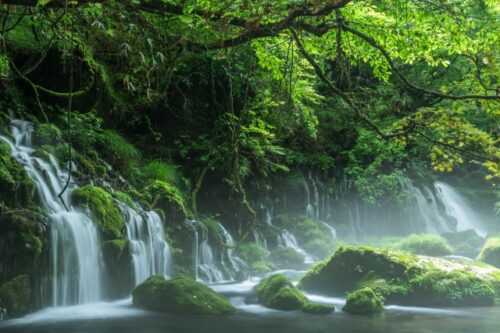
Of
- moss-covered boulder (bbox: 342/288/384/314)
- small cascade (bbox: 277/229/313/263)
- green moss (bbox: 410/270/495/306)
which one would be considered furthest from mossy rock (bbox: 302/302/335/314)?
small cascade (bbox: 277/229/313/263)

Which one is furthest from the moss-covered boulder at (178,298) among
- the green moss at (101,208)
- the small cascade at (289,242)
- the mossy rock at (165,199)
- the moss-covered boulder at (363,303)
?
the small cascade at (289,242)

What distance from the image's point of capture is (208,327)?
309 inches

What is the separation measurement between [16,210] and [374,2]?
241 inches

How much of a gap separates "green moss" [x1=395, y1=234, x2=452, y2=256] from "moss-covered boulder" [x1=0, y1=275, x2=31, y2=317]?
1107cm

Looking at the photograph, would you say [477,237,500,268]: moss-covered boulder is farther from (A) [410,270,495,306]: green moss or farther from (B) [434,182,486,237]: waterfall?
(B) [434,182,486,237]: waterfall

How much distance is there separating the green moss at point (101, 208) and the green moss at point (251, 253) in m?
4.33

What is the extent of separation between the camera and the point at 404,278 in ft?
32.9

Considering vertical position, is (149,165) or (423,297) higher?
(149,165)

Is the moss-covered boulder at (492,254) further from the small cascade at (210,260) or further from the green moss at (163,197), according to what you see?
the green moss at (163,197)

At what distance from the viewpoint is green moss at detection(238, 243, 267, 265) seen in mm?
13336

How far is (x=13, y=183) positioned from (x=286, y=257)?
770 centimetres

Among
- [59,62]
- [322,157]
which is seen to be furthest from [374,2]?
[322,157]

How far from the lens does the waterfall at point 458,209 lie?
2008cm

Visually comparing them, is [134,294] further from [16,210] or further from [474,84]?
[474,84]
